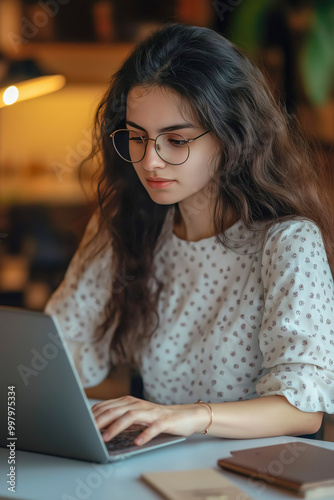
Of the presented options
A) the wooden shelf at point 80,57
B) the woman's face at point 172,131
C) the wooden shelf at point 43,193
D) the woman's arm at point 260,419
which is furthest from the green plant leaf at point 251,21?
the woman's arm at point 260,419

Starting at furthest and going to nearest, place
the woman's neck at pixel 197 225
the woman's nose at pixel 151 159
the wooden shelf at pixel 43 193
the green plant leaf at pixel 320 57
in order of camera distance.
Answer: the wooden shelf at pixel 43 193 < the green plant leaf at pixel 320 57 < the woman's neck at pixel 197 225 < the woman's nose at pixel 151 159

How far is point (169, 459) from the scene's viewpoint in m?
0.98

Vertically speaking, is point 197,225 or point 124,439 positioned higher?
point 197,225

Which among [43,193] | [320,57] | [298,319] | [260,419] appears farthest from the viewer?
[43,193]

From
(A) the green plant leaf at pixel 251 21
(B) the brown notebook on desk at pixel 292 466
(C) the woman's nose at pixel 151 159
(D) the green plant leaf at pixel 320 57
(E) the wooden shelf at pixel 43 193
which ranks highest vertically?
(A) the green plant leaf at pixel 251 21

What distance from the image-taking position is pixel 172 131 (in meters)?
1.30

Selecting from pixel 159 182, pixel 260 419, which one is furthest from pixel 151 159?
pixel 260 419

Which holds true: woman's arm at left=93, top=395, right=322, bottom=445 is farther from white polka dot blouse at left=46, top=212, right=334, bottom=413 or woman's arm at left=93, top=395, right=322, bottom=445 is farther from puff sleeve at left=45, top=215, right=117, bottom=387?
puff sleeve at left=45, top=215, right=117, bottom=387

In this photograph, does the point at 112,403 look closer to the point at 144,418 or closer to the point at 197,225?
the point at 144,418

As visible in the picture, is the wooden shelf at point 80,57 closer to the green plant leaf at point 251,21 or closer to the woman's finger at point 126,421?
the green plant leaf at point 251,21

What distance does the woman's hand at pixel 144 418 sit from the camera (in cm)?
98

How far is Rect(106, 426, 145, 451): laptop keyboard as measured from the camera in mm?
976

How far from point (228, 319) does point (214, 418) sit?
0.34 metres

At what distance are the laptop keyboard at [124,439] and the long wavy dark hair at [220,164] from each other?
474 millimetres
